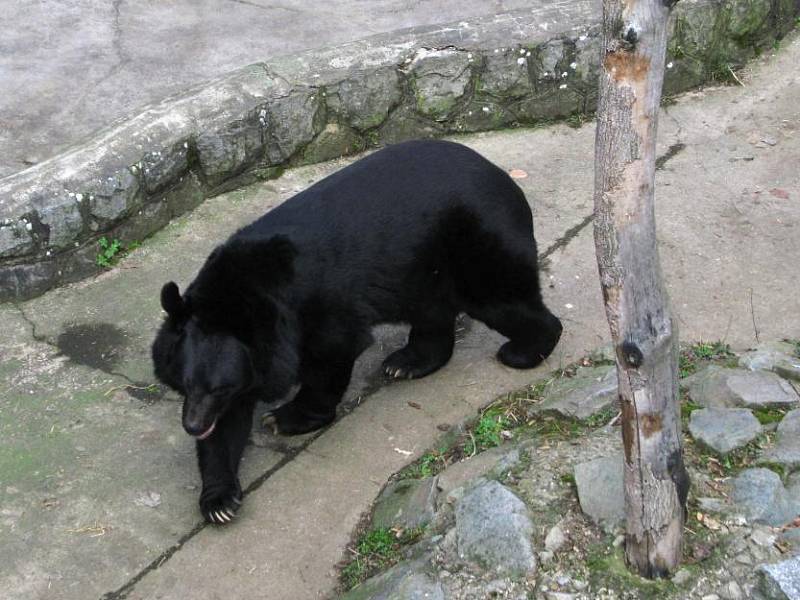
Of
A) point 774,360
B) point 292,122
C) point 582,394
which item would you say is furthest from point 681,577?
point 292,122

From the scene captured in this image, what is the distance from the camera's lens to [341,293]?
13.6 feet

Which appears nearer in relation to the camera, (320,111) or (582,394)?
(582,394)

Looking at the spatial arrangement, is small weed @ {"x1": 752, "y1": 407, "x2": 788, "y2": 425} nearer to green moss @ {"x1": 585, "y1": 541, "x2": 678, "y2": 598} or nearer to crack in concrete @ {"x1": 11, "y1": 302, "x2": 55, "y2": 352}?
green moss @ {"x1": 585, "y1": 541, "x2": 678, "y2": 598}

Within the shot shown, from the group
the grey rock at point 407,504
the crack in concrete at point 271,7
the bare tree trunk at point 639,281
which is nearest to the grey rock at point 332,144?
the crack in concrete at point 271,7

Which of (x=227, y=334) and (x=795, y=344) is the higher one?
(x=227, y=334)

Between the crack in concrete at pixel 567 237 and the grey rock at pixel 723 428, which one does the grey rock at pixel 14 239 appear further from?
the grey rock at pixel 723 428

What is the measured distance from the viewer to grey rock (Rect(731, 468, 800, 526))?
10.5 feet

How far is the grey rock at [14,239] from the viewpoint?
4.96 m

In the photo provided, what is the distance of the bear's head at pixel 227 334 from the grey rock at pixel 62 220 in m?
1.39

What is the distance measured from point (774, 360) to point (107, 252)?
3204 millimetres

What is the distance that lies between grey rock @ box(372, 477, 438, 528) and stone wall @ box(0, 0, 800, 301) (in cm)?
222

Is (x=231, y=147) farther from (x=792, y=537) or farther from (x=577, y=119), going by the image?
(x=792, y=537)

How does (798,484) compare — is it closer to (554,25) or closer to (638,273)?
(638,273)

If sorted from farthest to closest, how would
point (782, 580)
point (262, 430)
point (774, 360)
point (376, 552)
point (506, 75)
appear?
point (506, 75)
point (262, 430)
point (774, 360)
point (376, 552)
point (782, 580)
